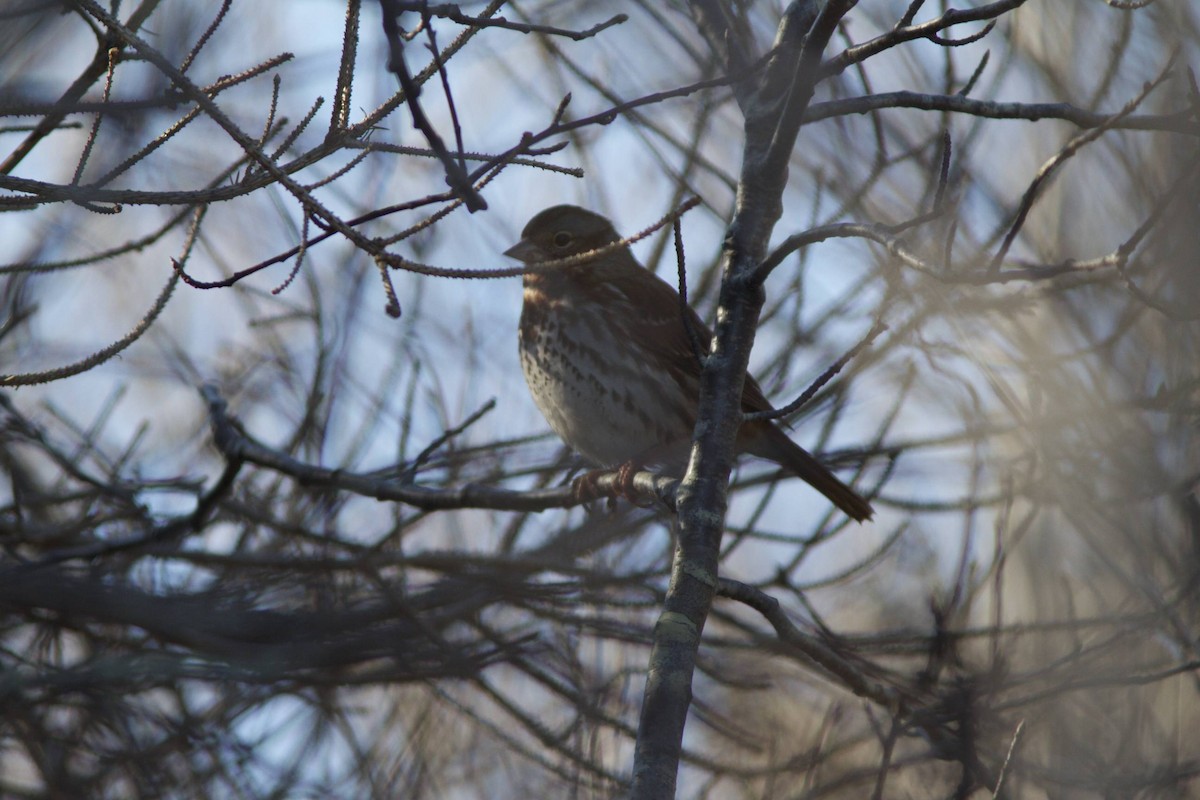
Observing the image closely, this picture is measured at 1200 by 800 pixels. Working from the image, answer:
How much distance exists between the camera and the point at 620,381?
5559mm

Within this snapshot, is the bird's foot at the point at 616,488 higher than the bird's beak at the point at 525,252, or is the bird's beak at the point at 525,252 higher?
the bird's beak at the point at 525,252

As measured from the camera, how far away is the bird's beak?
610 centimetres

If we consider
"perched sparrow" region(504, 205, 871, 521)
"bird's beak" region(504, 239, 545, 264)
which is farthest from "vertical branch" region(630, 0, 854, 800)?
"bird's beak" region(504, 239, 545, 264)

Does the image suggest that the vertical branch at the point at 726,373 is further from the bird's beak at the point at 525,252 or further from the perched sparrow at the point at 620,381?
the bird's beak at the point at 525,252

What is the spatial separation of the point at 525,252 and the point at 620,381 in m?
0.99

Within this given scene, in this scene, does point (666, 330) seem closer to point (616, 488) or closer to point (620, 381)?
point (620, 381)

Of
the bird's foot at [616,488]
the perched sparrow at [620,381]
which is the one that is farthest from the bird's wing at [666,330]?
the bird's foot at [616,488]

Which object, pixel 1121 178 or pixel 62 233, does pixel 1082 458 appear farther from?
pixel 62 233

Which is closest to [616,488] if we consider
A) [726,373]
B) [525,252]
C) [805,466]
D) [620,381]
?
[620,381]

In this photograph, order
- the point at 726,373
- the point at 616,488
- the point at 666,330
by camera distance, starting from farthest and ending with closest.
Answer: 1. the point at 666,330
2. the point at 616,488
3. the point at 726,373

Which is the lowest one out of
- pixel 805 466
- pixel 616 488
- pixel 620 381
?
pixel 616 488

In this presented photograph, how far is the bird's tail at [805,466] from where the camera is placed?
214 inches

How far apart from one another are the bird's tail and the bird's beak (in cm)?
143

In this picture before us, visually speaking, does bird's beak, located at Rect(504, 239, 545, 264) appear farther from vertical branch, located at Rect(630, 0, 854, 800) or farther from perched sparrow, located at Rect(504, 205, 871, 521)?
vertical branch, located at Rect(630, 0, 854, 800)
